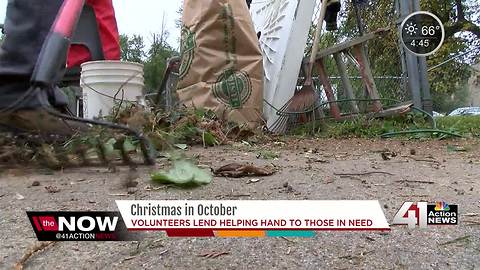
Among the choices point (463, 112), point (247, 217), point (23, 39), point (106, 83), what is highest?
point (23, 39)

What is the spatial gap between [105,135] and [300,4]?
297cm

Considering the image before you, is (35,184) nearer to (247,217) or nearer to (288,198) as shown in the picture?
(288,198)

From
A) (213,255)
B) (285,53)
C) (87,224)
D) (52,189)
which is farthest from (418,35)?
(87,224)

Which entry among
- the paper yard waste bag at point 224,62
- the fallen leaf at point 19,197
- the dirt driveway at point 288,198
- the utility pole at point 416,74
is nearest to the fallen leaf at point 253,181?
the dirt driveway at point 288,198

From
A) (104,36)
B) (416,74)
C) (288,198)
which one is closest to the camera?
(288,198)

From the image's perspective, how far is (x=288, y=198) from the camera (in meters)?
1.45

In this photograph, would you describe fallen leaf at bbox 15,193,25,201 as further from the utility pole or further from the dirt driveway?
the utility pole

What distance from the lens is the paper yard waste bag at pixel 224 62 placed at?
346cm

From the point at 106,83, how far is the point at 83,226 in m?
2.07

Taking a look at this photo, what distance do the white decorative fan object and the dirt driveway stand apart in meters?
1.33

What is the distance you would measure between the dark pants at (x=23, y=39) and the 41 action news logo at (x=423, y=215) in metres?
0.79

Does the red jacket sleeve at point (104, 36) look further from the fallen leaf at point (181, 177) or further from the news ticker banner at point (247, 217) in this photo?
the news ticker banner at point (247, 217)

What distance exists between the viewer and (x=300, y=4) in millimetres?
3758

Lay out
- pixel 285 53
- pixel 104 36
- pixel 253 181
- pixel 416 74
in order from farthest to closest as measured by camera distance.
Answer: pixel 285 53
pixel 416 74
pixel 104 36
pixel 253 181
